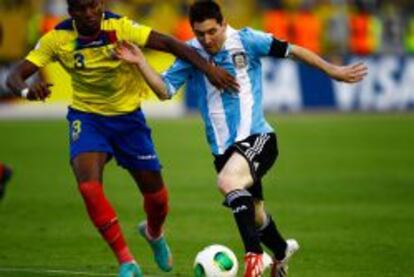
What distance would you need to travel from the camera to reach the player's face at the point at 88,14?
32.4 ft

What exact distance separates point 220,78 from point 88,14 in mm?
1141

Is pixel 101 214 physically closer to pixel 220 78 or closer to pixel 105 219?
pixel 105 219

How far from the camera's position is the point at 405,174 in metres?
19.2

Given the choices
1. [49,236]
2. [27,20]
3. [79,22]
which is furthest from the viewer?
[27,20]

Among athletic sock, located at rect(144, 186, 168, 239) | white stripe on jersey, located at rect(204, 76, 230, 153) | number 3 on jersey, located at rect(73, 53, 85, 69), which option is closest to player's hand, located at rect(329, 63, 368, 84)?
white stripe on jersey, located at rect(204, 76, 230, 153)

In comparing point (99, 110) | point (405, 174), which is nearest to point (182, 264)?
point (99, 110)

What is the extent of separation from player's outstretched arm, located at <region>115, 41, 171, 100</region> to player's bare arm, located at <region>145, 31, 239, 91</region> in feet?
0.70

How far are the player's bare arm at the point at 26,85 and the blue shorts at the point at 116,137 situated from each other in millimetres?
499

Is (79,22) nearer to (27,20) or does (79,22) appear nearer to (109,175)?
(109,175)

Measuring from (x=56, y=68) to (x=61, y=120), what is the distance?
1.27 metres

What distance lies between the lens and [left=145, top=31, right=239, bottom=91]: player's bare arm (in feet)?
32.1

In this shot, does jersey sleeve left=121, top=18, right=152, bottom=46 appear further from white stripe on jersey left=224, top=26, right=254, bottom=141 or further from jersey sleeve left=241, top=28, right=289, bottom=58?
jersey sleeve left=241, top=28, right=289, bottom=58

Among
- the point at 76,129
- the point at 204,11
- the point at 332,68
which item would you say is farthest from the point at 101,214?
the point at 332,68

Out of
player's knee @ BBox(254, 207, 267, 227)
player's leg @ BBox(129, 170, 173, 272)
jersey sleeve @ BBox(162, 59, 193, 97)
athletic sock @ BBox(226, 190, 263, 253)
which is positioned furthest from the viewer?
player's leg @ BBox(129, 170, 173, 272)
